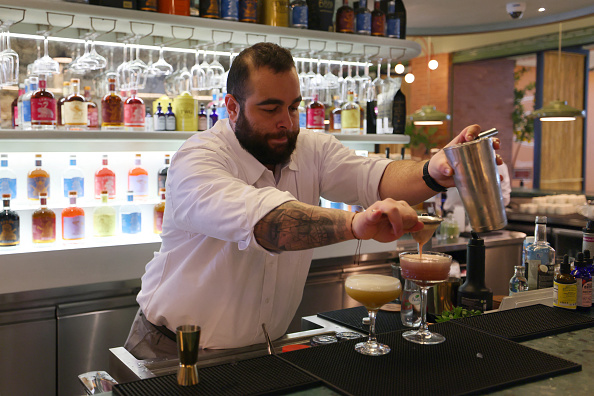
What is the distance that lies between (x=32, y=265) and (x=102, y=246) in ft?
1.08

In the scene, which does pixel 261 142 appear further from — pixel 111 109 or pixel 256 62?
pixel 111 109

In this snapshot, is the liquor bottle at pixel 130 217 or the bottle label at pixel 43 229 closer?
the bottle label at pixel 43 229

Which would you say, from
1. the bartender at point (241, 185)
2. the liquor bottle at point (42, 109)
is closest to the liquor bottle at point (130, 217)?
the liquor bottle at point (42, 109)

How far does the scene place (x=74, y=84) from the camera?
10.0 feet

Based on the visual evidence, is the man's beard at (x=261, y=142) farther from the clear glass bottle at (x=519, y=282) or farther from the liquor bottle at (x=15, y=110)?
the liquor bottle at (x=15, y=110)

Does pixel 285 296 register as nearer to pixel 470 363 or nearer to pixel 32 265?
pixel 470 363

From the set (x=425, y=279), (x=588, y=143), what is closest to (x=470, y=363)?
(x=425, y=279)

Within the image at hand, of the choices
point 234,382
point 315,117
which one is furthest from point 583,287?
point 315,117

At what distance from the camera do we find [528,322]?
179 cm

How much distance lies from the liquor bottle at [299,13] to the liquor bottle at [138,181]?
3.98 feet

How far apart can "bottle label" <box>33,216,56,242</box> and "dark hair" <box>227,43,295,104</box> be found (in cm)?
164

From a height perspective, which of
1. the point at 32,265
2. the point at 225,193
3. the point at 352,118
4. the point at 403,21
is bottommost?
the point at 32,265

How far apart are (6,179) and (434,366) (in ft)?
8.14

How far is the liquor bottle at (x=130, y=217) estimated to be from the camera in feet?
10.7
